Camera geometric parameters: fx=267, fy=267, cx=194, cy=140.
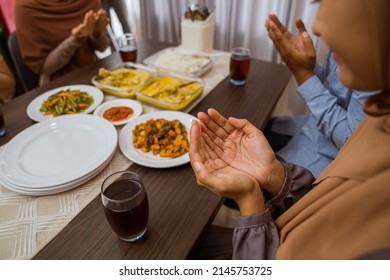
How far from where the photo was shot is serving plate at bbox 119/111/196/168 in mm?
899

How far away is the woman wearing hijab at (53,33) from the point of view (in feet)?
5.43

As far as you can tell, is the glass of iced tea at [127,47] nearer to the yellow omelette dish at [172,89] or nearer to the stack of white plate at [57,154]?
the yellow omelette dish at [172,89]

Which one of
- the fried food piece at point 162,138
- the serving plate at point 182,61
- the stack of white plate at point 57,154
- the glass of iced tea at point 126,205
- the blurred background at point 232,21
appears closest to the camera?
the glass of iced tea at point 126,205

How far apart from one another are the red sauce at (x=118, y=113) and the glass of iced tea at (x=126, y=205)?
0.47 m

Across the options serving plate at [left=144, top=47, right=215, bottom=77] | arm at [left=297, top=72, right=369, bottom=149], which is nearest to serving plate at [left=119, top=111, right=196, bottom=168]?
serving plate at [left=144, top=47, right=215, bottom=77]

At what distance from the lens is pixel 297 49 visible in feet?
4.09

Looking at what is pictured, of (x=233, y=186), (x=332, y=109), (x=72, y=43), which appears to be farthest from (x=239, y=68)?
(x=72, y=43)

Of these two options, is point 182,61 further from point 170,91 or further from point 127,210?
point 127,210

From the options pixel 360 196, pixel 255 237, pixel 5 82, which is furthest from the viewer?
pixel 5 82

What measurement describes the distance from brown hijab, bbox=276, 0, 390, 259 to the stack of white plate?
63 cm

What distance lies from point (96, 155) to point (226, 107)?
62 cm

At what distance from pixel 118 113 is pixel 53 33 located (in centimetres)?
108

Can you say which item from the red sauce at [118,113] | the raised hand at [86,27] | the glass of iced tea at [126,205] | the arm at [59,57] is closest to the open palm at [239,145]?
the glass of iced tea at [126,205]
